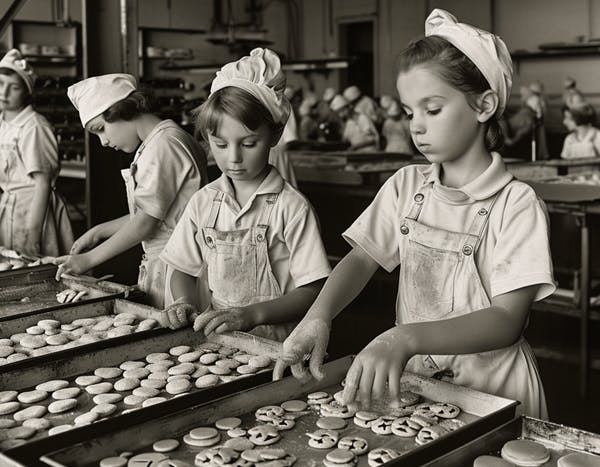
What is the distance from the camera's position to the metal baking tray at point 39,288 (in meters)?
2.26

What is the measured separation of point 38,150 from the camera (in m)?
3.77

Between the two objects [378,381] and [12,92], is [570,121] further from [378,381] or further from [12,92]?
[378,381]

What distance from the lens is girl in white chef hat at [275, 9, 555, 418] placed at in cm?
145

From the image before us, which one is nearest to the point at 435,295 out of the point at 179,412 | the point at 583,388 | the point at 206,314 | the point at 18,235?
the point at 206,314

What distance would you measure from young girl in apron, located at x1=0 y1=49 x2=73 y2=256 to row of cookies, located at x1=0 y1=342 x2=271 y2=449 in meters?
2.25

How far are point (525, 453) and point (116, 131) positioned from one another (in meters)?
1.85

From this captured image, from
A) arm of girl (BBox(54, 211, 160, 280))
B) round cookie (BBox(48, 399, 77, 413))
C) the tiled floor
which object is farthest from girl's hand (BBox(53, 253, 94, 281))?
the tiled floor

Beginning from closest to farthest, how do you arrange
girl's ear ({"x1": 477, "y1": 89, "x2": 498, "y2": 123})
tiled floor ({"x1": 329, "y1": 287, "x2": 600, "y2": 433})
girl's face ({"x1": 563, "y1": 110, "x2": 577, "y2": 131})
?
girl's ear ({"x1": 477, "y1": 89, "x2": 498, "y2": 123}) < tiled floor ({"x1": 329, "y1": 287, "x2": 600, "y2": 433}) < girl's face ({"x1": 563, "y1": 110, "x2": 577, "y2": 131})

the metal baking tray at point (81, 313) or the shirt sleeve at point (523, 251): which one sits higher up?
the shirt sleeve at point (523, 251)

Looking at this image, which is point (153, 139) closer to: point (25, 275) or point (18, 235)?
point (25, 275)

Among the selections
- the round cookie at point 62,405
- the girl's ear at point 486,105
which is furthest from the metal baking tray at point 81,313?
the girl's ear at point 486,105

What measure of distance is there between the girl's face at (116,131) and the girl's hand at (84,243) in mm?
336

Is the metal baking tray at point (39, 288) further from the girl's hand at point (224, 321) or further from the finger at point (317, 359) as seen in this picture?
the finger at point (317, 359)

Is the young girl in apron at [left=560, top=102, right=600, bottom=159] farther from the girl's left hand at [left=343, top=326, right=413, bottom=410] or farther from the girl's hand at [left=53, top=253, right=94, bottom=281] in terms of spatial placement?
the girl's left hand at [left=343, top=326, right=413, bottom=410]
